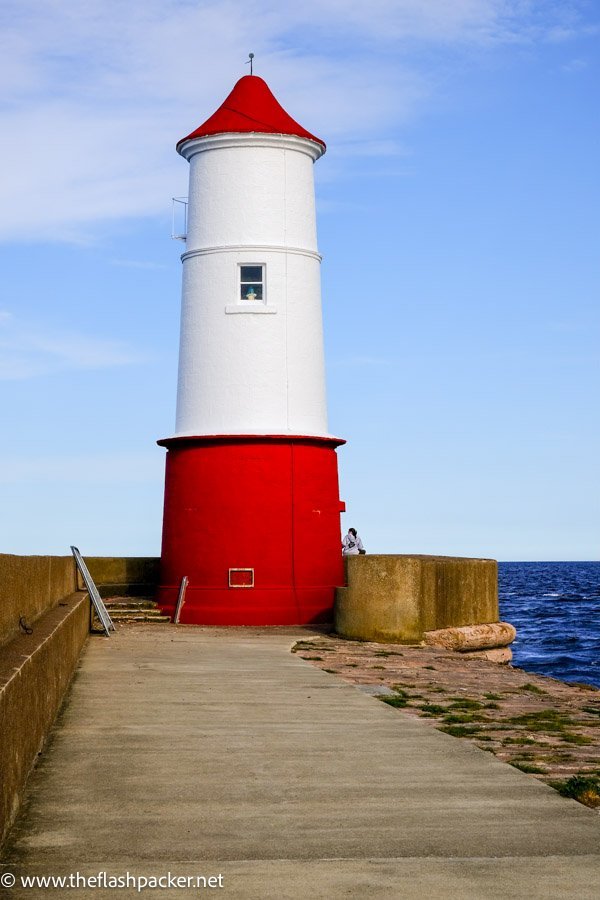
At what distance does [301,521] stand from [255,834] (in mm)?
13820

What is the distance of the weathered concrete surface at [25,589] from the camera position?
780 cm

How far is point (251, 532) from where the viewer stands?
1967 centimetres

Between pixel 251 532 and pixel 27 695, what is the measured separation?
12.5 m

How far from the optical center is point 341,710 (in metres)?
10.2

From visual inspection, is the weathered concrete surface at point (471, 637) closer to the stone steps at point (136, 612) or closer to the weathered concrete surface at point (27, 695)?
the stone steps at point (136, 612)

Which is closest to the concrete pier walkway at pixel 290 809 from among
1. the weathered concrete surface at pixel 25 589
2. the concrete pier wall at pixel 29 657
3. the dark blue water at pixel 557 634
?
the concrete pier wall at pixel 29 657

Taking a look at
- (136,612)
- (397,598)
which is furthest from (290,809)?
(136,612)

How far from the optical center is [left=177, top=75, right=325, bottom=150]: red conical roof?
66.8 feet

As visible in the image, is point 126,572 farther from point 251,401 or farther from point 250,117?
point 250,117

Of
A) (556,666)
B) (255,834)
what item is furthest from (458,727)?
(556,666)

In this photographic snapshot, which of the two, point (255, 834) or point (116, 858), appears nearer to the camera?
point (116, 858)

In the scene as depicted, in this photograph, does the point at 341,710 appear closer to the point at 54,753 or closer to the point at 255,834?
the point at 54,753

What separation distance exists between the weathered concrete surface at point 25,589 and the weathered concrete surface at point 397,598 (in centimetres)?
483

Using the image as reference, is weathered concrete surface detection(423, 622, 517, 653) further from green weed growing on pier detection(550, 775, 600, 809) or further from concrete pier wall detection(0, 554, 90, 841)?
green weed growing on pier detection(550, 775, 600, 809)
